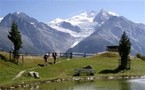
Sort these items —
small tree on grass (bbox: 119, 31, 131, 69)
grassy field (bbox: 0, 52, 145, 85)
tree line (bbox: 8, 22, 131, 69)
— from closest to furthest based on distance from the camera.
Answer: grassy field (bbox: 0, 52, 145, 85), tree line (bbox: 8, 22, 131, 69), small tree on grass (bbox: 119, 31, 131, 69)

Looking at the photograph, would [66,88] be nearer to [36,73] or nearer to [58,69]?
[36,73]

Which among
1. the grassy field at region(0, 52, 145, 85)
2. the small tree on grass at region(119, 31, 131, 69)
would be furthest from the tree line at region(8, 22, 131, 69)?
the grassy field at region(0, 52, 145, 85)

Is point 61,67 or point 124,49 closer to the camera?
point 61,67

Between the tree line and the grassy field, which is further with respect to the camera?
the tree line

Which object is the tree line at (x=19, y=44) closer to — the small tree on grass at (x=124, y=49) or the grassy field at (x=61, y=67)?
the small tree on grass at (x=124, y=49)

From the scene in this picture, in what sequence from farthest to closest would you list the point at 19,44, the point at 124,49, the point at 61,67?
the point at 124,49 → the point at 19,44 → the point at 61,67

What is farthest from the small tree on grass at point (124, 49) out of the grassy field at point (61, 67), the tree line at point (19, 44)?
the grassy field at point (61, 67)

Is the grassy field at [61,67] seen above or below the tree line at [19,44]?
below

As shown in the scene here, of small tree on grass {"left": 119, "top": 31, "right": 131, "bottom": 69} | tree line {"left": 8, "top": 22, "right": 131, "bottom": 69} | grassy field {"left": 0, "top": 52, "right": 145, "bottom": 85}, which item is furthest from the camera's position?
small tree on grass {"left": 119, "top": 31, "right": 131, "bottom": 69}

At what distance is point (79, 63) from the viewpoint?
111 metres

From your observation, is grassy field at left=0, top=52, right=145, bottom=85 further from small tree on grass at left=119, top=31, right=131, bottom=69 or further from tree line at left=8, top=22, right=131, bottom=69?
small tree on grass at left=119, top=31, right=131, bottom=69

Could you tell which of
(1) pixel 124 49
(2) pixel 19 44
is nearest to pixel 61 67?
(2) pixel 19 44

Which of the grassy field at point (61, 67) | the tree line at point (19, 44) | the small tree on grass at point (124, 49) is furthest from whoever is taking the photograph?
the small tree on grass at point (124, 49)

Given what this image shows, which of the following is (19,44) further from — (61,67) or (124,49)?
(124,49)
